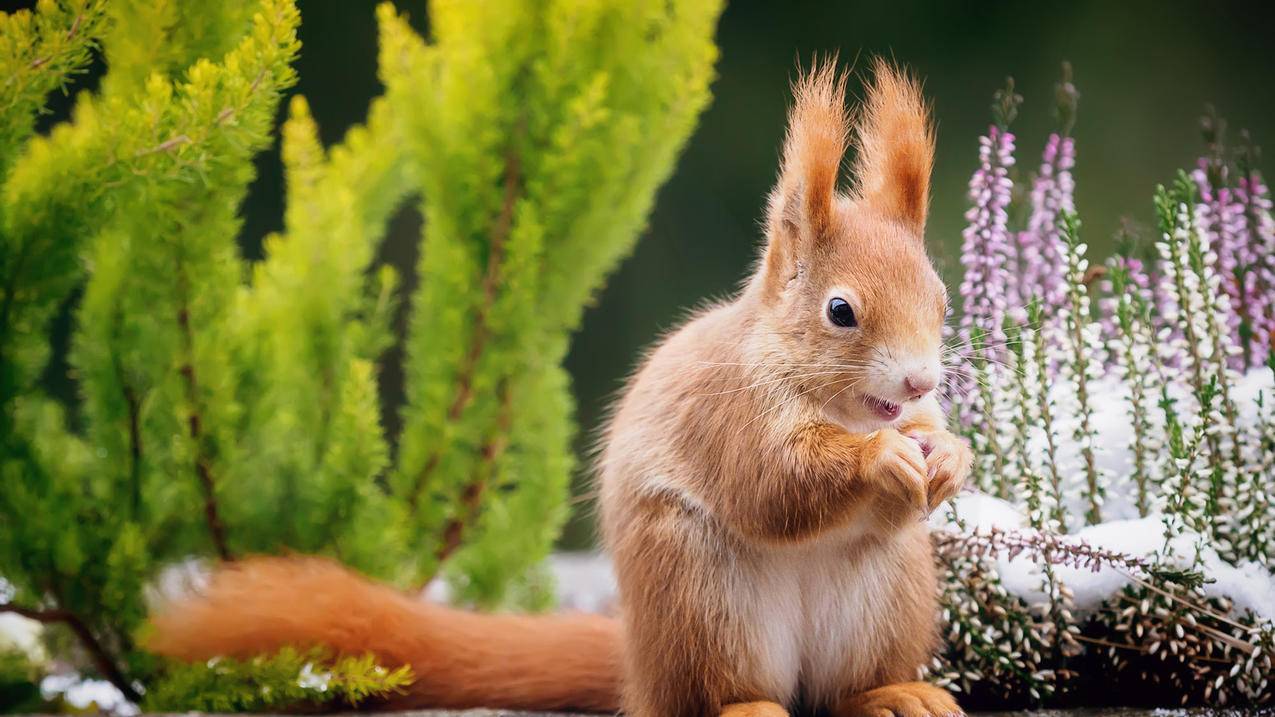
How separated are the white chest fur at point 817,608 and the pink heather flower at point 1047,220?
39 cm

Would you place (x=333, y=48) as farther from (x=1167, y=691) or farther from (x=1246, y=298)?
(x=1167, y=691)

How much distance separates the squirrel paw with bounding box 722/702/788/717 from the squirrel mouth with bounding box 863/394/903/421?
0.29 m

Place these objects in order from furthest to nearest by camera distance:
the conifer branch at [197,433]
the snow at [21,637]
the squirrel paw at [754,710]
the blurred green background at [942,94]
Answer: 1. the snow at [21,637]
2. the conifer branch at [197,433]
3. the blurred green background at [942,94]
4. the squirrel paw at [754,710]

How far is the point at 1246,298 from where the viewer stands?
1.31 m

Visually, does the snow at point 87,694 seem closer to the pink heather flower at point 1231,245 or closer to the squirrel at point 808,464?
the squirrel at point 808,464

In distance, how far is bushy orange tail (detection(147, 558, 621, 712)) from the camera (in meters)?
1.32

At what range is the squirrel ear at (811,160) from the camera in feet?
3.41

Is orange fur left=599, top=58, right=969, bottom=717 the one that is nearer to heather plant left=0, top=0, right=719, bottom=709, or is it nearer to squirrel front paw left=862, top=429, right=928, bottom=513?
squirrel front paw left=862, top=429, right=928, bottom=513

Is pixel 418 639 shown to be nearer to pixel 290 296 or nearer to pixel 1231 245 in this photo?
pixel 290 296

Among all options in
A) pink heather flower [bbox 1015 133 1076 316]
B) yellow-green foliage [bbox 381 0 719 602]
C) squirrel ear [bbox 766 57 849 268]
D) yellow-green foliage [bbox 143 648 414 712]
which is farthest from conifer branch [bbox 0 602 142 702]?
pink heather flower [bbox 1015 133 1076 316]

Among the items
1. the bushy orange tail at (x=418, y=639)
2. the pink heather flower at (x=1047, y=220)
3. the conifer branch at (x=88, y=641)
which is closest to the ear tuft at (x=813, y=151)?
the pink heather flower at (x=1047, y=220)

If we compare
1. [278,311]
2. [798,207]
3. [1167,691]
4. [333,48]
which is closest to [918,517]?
[798,207]

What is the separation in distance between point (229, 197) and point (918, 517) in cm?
98

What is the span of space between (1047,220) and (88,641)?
134cm
